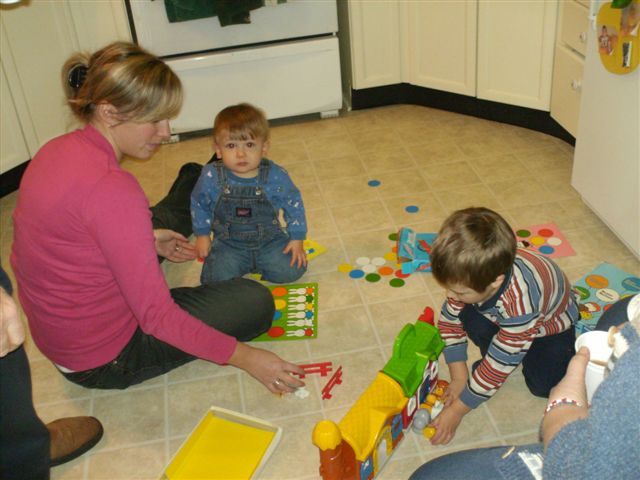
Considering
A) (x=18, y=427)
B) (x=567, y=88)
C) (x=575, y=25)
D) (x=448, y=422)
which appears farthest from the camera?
(x=567, y=88)

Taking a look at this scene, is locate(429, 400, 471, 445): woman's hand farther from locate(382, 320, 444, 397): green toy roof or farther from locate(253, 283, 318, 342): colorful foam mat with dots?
locate(253, 283, 318, 342): colorful foam mat with dots

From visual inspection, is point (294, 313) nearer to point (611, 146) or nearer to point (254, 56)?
point (611, 146)

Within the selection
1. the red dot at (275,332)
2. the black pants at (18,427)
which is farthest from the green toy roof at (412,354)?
the black pants at (18,427)

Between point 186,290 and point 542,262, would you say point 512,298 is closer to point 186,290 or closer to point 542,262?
point 542,262

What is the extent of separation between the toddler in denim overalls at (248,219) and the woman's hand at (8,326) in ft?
3.38

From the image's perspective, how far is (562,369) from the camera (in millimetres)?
1663

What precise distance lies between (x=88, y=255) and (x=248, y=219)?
700 mm

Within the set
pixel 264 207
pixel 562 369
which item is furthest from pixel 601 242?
pixel 264 207

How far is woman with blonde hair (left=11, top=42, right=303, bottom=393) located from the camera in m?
1.46

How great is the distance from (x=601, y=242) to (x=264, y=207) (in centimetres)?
104

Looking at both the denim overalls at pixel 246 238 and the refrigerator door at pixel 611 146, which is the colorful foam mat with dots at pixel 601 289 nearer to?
the refrigerator door at pixel 611 146

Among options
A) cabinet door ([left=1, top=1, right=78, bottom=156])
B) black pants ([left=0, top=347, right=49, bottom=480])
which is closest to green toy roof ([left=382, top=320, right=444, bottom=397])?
black pants ([left=0, top=347, right=49, bottom=480])

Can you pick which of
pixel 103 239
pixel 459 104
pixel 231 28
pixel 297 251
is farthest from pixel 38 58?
pixel 459 104

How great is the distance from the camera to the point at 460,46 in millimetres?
3033
